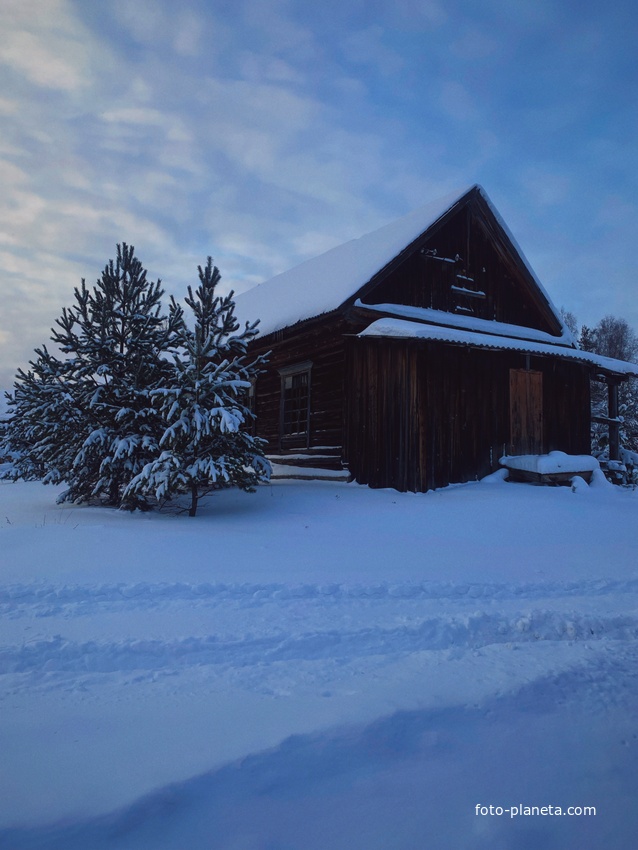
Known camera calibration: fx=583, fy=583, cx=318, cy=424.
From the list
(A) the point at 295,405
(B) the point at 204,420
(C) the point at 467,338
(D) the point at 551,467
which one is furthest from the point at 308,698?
(A) the point at 295,405

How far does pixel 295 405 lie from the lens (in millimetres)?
14602

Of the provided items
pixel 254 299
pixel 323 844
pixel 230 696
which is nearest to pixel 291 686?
pixel 230 696

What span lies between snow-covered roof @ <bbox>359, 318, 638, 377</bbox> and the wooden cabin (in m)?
0.03

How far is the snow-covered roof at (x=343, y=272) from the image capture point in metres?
12.6

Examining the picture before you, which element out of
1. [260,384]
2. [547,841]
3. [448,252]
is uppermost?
[448,252]

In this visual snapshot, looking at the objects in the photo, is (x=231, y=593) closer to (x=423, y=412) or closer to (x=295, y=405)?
(x=423, y=412)

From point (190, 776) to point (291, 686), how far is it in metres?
0.92

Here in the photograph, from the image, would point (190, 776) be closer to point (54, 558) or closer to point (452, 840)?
point (452, 840)

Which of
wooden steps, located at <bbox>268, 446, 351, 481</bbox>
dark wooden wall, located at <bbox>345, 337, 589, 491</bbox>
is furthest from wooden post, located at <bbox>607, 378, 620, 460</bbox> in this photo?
wooden steps, located at <bbox>268, 446, 351, 481</bbox>

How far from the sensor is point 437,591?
5391mm

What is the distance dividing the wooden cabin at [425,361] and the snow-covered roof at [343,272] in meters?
0.07

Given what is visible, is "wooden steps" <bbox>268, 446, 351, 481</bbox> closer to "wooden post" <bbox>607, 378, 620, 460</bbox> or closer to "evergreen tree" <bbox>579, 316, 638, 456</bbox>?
Result: "wooden post" <bbox>607, 378, 620, 460</bbox>

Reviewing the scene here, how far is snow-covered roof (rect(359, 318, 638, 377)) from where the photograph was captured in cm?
1103

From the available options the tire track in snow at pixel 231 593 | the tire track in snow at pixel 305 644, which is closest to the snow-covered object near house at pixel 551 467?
the tire track in snow at pixel 231 593
